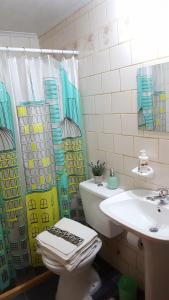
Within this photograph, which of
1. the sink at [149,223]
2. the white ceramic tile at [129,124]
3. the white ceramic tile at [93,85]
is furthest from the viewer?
the white ceramic tile at [93,85]

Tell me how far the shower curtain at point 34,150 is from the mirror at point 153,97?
0.62 meters

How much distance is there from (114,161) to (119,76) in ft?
2.10

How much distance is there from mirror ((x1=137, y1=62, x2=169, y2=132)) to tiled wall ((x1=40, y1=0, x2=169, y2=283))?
5cm

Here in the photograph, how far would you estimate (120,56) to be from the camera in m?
1.58

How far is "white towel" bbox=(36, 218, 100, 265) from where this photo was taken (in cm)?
149

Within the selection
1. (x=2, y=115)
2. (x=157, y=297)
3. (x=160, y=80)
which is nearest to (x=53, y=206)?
(x=2, y=115)

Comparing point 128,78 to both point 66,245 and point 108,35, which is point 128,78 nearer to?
point 108,35

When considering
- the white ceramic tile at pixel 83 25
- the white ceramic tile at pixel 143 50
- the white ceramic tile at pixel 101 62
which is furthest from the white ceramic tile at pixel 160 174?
the white ceramic tile at pixel 83 25

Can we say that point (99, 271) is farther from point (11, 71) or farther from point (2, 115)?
point (11, 71)

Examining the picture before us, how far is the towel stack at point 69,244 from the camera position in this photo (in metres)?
1.49

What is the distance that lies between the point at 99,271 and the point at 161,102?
60.3 inches

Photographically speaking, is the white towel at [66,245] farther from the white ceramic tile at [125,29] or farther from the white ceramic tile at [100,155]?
the white ceramic tile at [125,29]

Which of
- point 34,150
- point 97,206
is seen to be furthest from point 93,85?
point 97,206

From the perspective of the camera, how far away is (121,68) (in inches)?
62.6
